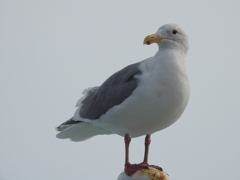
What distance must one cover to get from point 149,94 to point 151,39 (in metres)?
0.70

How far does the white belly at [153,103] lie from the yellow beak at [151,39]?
0.34 metres

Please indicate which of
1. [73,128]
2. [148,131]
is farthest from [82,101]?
[148,131]

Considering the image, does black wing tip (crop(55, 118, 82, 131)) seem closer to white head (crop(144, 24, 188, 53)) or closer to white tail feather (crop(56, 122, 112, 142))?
white tail feather (crop(56, 122, 112, 142))

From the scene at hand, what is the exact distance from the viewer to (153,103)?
596 cm

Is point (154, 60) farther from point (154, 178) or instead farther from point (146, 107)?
point (154, 178)

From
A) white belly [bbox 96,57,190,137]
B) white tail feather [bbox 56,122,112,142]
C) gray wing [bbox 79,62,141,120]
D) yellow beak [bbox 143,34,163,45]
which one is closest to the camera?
white belly [bbox 96,57,190,137]

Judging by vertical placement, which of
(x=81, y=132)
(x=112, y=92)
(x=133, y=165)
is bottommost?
(x=133, y=165)

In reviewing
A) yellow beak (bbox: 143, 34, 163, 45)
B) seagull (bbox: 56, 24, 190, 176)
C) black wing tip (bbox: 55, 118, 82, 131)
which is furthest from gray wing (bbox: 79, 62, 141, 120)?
yellow beak (bbox: 143, 34, 163, 45)

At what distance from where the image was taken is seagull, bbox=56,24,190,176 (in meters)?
5.98

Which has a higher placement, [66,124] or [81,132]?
[66,124]

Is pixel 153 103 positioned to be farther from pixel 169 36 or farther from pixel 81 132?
pixel 81 132

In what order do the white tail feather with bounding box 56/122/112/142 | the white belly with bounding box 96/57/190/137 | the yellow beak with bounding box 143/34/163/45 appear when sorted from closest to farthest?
the white belly with bounding box 96/57/190/137 → the yellow beak with bounding box 143/34/163/45 → the white tail feather with bounding box 56/122/112/142

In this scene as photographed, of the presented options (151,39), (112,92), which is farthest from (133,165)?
Answer: (151,39)

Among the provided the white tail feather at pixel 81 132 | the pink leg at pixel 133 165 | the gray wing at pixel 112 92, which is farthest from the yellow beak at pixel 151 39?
the white tail feather at pixel 81 132
